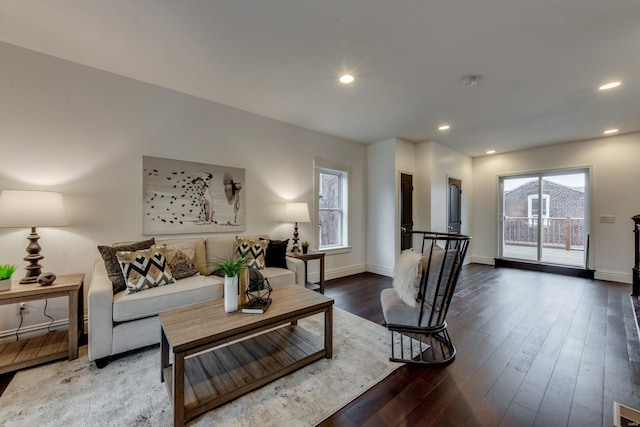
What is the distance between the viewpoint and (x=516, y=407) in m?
1.58

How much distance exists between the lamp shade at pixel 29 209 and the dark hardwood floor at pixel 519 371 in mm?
1129

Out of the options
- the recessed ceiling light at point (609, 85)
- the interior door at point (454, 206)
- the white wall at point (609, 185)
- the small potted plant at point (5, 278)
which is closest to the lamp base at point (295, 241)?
the small potted plant at point (5, 278)

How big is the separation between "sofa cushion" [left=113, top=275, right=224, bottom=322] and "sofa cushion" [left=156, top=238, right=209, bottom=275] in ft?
0.89

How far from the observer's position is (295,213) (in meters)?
3.77

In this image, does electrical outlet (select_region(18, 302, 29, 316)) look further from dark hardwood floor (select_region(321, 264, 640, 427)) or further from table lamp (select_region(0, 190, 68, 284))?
dark hardwood floor (select_region(321, 264, 640, 427))

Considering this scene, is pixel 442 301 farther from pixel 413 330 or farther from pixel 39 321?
pixel 39 321

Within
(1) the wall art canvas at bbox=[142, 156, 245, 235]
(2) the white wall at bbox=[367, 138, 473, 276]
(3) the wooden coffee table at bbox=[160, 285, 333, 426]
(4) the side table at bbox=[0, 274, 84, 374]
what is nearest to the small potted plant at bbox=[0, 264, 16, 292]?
(4) the side table at bbox=[0, 274, 84, 374]

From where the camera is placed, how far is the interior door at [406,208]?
4.80 m

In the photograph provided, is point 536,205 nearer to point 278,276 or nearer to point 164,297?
point 278,276

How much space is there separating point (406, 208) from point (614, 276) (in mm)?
3764

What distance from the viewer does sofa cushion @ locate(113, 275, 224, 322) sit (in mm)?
2068

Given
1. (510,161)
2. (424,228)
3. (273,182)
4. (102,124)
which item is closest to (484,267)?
(424,228)

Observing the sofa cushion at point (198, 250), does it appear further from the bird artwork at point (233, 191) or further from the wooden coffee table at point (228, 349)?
the wooden coffee table at point (228, 349)

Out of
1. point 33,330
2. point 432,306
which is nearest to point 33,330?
point 33,330
